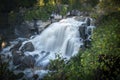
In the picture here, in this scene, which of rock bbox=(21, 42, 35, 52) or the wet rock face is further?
rock bbox=(21, 42, 35, 52)

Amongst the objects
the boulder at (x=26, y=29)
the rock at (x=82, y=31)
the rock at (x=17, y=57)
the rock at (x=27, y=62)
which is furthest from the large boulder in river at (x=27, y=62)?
the boulder at (x=26, y=29)

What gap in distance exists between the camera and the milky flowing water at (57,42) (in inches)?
863

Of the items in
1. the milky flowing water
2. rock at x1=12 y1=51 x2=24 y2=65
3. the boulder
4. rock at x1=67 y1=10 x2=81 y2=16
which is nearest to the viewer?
rock at x1=12 y1=51 x2=24 y2=65

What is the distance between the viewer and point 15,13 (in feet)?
106

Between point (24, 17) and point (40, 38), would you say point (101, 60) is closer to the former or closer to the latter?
point (40, 38)

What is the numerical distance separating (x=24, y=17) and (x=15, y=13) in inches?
53.6

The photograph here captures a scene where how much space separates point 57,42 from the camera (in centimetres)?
2464

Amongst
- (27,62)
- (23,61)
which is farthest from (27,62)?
(23,61)

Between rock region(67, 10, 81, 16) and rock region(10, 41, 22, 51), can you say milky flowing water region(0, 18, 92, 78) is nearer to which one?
rock region(10, 41, 22, 51)

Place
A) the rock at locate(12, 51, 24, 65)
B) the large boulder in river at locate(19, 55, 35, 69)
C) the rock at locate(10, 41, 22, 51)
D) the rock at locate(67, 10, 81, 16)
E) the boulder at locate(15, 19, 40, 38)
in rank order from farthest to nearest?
the rock at locate(67, 10, 81, 16)
the boulder at locate(15, 19, 40, 38)
the rock at locate(10, 41, 22, 51)
the rock at locate(12, 51, 24, 65)
the large boulder in river at locate(19, 55, 35, 69)

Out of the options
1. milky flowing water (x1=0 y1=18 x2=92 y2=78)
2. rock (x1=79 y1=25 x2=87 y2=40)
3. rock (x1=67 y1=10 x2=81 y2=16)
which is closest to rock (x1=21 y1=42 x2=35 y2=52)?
milky flowing water (x1=0 y1=18 x2=92 y2=78)

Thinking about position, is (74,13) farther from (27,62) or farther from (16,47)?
(27,62)

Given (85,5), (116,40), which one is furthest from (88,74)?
(85,5)

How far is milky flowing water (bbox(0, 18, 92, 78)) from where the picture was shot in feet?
71.9
